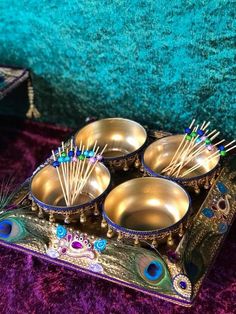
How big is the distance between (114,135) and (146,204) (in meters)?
0.31

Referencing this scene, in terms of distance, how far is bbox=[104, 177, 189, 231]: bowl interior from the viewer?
3.94ft

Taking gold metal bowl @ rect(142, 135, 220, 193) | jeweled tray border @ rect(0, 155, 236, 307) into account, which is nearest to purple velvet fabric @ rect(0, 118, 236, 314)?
jeweled tray border @ rect(0, 155, 236, 307)

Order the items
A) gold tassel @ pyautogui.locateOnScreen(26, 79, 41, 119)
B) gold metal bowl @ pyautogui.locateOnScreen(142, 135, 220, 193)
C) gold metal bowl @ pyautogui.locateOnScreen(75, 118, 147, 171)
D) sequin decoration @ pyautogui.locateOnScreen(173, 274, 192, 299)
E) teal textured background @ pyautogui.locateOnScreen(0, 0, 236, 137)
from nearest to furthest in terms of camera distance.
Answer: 1. sequin decoration @ pyautogui.locateOnScreen(173, 274, 192, 299)
2. gold metal bowl @ pyautogui.locateOnScreen(142, 135, 220, 193)
3. teal textured background @ pyautogui.locateOnScreen(0, 0, 236, 137)
4. gold metal bowl @ pyautogui.locateOnScreen(75, 118, 147, 171)
5. gold tassel @ pyautogui.locateOnScreen(26, 79, 41, 119)

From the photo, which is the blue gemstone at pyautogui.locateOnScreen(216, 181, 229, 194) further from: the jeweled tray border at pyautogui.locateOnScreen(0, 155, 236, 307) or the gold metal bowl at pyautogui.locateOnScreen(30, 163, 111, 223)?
the gold metal bowl at pyautogui.locateOnScreen(30, 163, 111, 223)

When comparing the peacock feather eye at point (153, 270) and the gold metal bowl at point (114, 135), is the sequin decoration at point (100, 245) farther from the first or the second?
the gold metal bowl at point (114, 135)

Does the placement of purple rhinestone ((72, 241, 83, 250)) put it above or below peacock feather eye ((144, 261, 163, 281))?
below

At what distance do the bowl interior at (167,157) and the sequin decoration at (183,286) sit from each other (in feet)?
1.13

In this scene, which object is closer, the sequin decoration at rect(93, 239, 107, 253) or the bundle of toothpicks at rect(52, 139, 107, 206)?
the sequin decoration at rect(93, 239, 107, 253)

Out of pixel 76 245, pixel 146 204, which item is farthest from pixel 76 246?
pixel 146 204

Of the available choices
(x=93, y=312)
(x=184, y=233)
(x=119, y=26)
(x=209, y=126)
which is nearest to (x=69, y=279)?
(x=93, y=312)

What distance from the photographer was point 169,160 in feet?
4.53

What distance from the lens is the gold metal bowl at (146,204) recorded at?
1.20 metres

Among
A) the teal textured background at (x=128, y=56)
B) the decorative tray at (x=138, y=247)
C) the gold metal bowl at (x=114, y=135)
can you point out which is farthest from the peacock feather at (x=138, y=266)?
the teal textured background at (x=128, y=56)

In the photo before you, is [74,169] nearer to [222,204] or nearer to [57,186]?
[57,186]
